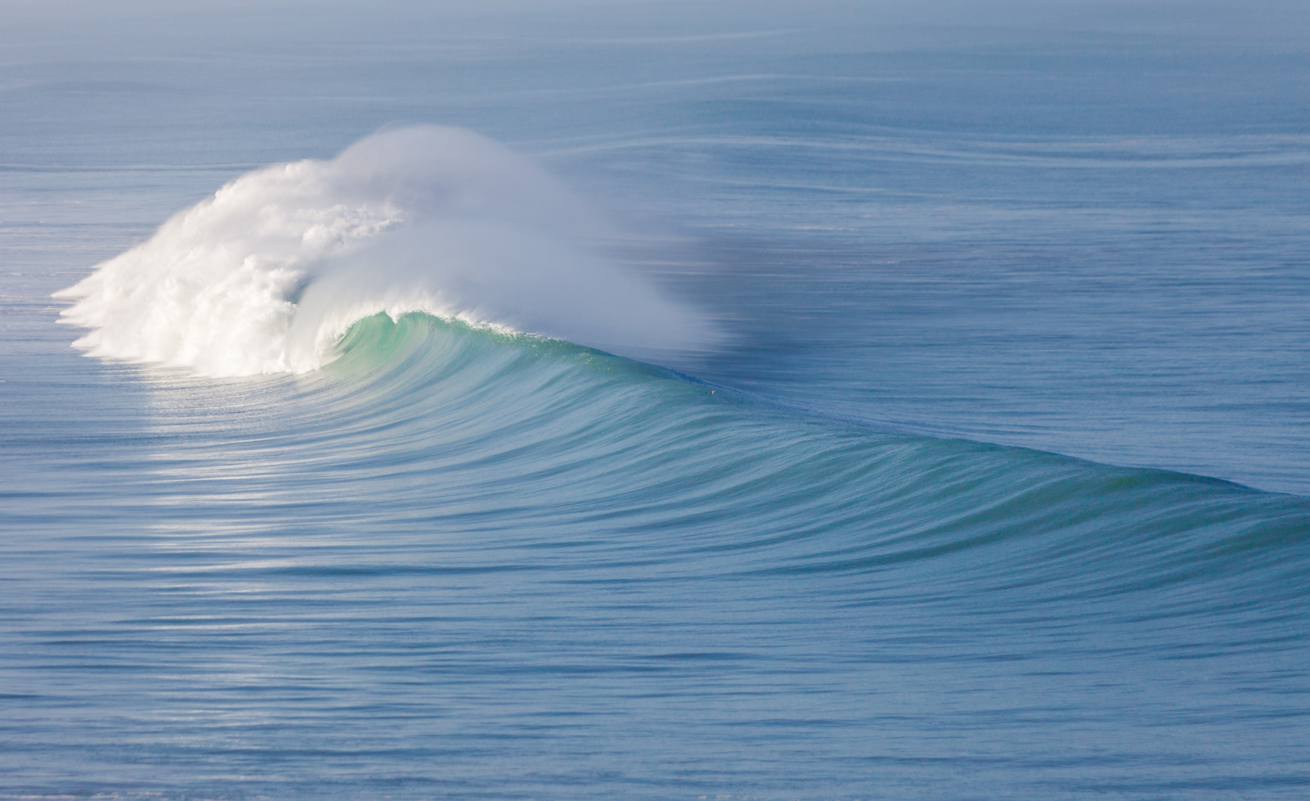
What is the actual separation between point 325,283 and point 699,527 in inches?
314

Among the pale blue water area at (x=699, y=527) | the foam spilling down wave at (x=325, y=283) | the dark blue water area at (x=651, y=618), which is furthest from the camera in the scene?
the foam spilling down wave at (x=325, y=283)

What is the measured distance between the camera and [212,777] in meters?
4.52

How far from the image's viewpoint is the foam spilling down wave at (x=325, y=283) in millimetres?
13695

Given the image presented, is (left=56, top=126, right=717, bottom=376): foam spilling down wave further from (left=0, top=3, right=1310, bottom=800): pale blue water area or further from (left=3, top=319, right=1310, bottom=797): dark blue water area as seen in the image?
(left=3, top=319, right=1310, bottom=797): dark blue water area

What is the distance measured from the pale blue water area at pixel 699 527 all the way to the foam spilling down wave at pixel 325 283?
12cm

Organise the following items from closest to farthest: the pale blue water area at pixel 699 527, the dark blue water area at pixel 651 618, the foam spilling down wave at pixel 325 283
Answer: the dark blue water area at pixel 651 618
the pale blue water area at pixel 699 527
the foam spilling down wave at pixel 325 283

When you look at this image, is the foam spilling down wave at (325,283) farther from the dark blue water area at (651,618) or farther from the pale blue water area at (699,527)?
the dark blue water area at (651,618)

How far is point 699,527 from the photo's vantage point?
7.55m

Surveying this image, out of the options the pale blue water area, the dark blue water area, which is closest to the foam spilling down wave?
the pale blue water area

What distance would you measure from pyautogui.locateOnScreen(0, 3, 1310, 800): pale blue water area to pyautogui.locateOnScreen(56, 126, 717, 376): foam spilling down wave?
0.39 ft

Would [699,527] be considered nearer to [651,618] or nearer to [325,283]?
[651,618]

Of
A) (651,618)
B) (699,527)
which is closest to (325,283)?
(699,527)

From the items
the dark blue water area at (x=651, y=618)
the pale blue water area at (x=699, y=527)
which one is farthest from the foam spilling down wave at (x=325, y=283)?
the dark blue water area at (x=651, y=618)

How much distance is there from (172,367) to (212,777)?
9.98 metres
